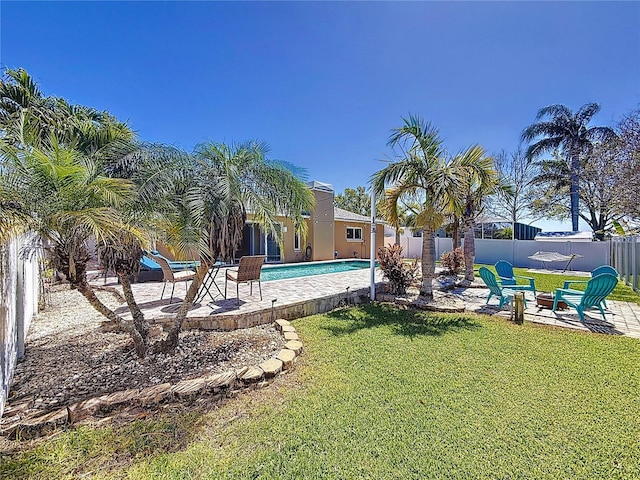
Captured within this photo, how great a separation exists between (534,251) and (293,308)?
23.9 meters

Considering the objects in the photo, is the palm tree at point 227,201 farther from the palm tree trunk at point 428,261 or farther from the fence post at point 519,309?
the fence post at point 519,309

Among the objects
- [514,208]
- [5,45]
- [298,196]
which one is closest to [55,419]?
[298,196]

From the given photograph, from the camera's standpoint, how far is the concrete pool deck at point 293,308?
693 cm

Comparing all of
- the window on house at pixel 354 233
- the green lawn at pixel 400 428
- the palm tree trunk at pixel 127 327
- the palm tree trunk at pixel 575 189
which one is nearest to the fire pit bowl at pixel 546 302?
the green lawn at pixel 400 428

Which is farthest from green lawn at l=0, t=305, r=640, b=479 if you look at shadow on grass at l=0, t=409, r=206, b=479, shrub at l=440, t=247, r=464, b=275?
shrub at l=440, t=247, r=464, b=275

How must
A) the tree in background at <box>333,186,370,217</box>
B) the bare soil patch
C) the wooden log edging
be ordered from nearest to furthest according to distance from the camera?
the wooden log edging
the bare soil patch
the tree in background at <box>333,186,370,217</box>

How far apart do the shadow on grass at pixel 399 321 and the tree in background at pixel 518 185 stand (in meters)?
27.4

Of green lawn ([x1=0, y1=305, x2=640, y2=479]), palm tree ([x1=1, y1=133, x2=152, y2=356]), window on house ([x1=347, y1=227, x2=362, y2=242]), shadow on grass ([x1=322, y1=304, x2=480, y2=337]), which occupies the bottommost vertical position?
green lawn ([x1=0, y1=305, x2=640, y2=479])

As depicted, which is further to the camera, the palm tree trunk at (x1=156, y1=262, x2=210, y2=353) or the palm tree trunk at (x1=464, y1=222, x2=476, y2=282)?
the palm tree trunk at (x1=464, y1=222, x2=476, y2=282)

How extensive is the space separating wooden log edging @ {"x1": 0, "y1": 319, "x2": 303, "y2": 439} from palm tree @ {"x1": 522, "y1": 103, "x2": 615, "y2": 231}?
1328 inches

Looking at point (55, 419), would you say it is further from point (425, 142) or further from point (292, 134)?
point (292, 134)

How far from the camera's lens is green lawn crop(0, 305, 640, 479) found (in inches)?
111

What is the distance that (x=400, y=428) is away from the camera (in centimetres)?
339

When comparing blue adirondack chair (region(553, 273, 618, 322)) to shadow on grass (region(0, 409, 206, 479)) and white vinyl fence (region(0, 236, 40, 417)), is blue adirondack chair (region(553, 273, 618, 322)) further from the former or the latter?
white vinyl fence (region(0, 236, 40, 417))
